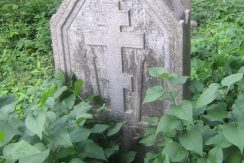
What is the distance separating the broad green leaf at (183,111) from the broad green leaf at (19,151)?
724 millimetres

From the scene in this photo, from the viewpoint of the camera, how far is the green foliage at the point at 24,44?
4.54 m

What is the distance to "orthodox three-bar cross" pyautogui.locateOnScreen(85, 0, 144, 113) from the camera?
119 inches

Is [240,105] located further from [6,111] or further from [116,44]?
[6,111]

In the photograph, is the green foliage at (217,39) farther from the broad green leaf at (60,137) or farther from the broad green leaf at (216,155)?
the broad green leaf at (60,137)

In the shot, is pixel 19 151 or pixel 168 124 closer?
pixel 19 151

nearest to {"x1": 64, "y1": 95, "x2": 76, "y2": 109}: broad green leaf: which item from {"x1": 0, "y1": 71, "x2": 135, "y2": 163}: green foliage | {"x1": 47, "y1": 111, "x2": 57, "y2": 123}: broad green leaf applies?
{"x1": 0, "y1": 71, "x2": 135, "y2": 163}: green foliage

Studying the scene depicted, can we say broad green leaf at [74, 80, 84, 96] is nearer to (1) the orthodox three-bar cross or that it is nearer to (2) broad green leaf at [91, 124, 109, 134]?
(1) the orthodox three-bar cross

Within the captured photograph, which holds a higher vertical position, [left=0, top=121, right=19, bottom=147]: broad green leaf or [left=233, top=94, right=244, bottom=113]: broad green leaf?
[left=233, top=94, right=244, bottom=113]: broad green leaf

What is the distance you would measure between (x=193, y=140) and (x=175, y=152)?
4.6 inches

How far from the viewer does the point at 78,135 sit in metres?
2.59

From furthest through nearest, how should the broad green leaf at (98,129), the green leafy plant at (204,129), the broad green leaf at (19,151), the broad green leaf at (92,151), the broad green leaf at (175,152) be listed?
1. the broad green leaf at (98,129)
2. the broad green leaf at (92,151)
3. the broad green leaf at (175,152)
4. the green leafy plant at (204,129)
5. the broad green leaf at (19,151)

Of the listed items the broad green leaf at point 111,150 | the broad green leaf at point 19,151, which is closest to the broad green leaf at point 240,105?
the broad green leaf at point 111,150

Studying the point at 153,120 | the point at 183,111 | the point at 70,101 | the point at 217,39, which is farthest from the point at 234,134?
the point at 217,39

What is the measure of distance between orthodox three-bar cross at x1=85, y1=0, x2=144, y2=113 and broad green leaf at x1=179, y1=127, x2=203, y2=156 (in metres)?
0.81
